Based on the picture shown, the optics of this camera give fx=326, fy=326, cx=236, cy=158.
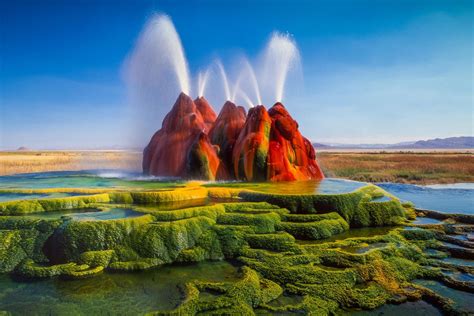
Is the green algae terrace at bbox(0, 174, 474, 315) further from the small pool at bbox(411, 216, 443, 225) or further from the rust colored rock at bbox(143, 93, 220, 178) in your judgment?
the rust colored rock at bbox(143, 93, 220, 178)

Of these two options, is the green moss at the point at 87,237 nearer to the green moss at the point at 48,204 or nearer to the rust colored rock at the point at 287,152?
the green moss at the point at 48,204

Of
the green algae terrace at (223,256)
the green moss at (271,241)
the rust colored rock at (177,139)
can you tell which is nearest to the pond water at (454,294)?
the green algae terrace at (223,256)

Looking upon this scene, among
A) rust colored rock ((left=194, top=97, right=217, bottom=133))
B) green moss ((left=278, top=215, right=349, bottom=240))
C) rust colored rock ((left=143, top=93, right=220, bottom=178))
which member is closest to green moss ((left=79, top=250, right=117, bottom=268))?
green moss ((left=278, top=215, right=349, bottom=240))

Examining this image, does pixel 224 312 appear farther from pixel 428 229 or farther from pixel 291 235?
pixel 428 229

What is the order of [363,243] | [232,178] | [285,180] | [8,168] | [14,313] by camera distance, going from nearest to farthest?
[14,313] → [363,243] → [285,180] → [232,178] → [8,168]

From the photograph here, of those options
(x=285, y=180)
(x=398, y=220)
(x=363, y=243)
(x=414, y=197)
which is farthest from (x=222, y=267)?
(x=414, y=197)

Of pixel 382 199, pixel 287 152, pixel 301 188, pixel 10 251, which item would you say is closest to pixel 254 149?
pixel 287 152
